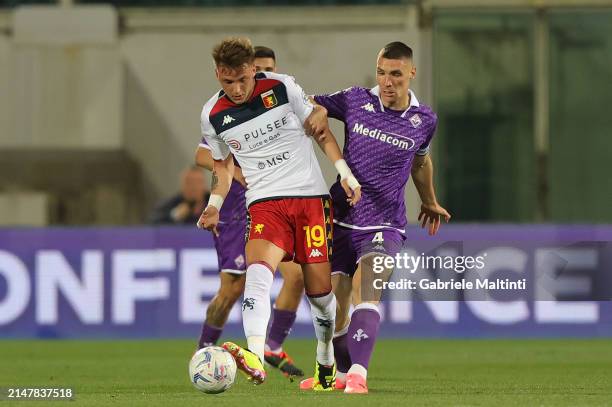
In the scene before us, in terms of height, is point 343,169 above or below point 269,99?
below

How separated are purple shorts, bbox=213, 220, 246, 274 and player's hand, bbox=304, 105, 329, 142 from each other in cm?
235

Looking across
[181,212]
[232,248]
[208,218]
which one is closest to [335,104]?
[208,218]

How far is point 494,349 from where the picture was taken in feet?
43.0

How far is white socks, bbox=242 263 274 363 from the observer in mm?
7797

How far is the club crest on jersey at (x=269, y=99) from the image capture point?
816 centimetres

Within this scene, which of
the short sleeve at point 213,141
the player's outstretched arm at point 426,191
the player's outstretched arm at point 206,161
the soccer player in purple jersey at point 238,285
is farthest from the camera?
the soccer player in purple jersey at point 238,285

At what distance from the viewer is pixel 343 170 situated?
796 centimetres

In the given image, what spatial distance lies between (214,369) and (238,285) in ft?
9.90

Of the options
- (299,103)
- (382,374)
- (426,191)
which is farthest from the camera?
(382,374)

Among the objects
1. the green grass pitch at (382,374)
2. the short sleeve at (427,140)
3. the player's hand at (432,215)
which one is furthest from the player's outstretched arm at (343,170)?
the green grass pitch at (382,374)

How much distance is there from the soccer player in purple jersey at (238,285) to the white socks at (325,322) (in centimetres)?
178

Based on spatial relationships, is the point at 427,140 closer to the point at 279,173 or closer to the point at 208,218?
the point at 279,173

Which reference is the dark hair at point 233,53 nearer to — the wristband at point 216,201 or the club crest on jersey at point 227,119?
the club crest on jersey at point 227,119

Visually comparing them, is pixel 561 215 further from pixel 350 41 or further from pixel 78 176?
pixel 78 176
